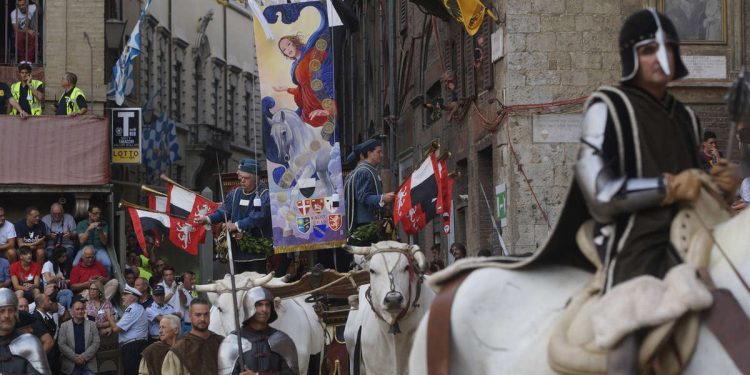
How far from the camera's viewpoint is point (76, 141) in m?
30.7

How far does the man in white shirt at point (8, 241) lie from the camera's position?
2486 cm

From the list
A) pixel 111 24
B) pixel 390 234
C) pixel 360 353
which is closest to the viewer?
pixel 360 353

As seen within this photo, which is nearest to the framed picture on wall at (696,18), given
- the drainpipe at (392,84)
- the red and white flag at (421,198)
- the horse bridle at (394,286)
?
the red and white flag at (421,198)

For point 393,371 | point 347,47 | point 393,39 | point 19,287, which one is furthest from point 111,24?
point 393,371

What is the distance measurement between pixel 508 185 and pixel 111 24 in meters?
12.1

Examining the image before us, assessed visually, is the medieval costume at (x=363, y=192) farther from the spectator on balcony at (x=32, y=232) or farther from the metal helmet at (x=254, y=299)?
the spectator on balcony at (x=32, y=232)

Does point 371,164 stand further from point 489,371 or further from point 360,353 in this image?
point 489,371

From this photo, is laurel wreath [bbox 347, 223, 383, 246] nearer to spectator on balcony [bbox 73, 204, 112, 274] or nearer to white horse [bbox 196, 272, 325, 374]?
white horse [bbox 196, 272, 325, 374]

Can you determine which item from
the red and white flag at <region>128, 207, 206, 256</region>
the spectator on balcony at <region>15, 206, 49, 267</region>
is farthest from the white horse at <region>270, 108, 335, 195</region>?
the spectator on balcony at <region>15, 206, 49, 267</region>

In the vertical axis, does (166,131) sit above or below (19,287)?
above

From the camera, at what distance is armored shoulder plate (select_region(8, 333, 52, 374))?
1526 centimetres

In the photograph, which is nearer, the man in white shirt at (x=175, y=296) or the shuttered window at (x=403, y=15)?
the man in white shirt at (x=175, y=296)

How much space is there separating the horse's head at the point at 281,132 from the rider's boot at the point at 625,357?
12066 mm

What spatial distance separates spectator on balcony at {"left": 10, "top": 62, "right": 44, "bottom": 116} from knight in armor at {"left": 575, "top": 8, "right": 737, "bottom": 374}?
23.6 m
